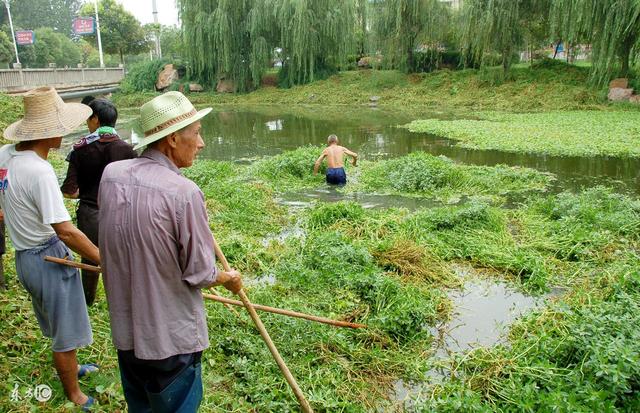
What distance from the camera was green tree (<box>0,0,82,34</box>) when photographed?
208 ft

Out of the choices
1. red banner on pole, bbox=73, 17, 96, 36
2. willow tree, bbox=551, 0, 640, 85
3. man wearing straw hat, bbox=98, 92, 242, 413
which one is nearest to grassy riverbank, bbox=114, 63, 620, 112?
willow tree, bbox=551, 0, 640, 85

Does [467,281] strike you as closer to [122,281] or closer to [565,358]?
[565,358]

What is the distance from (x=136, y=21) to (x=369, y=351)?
152 feet

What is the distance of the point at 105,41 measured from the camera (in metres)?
42.3

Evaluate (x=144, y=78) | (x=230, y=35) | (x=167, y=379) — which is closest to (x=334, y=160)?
(x=167, y=379)

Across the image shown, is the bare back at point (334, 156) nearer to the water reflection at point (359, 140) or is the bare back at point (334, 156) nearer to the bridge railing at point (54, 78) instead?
the water reflection at point (359, 140)

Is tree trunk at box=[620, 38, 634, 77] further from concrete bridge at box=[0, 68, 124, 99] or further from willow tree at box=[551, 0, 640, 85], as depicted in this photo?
concrete bridge at box=[0, 68, 124, 99]

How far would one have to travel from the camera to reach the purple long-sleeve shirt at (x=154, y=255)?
1.90 m

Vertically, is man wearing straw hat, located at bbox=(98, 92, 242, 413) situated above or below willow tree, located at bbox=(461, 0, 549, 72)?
below

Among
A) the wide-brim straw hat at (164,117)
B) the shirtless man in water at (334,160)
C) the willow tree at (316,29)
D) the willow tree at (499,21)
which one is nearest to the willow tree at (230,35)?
the willow tree at (316,29)

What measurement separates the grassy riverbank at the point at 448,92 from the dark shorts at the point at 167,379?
20635mm

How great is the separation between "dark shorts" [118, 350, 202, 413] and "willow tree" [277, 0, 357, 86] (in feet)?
89.0

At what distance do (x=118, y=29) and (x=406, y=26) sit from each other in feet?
88.8

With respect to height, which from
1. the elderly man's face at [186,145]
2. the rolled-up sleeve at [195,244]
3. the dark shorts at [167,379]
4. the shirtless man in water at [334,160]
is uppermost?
the elderly man's face at [186,145]
